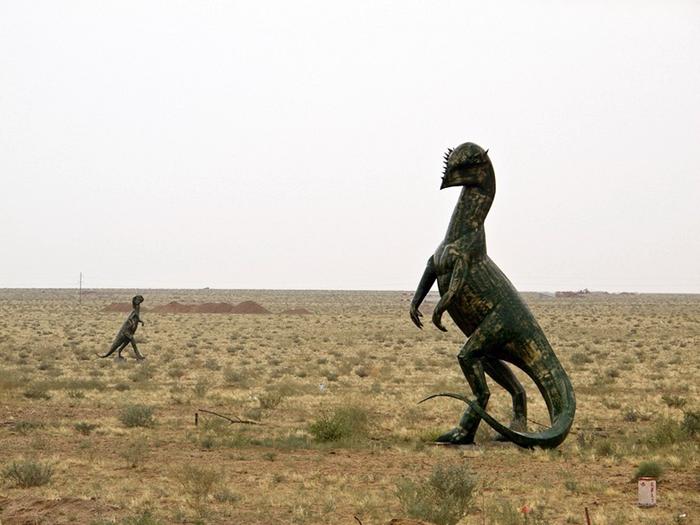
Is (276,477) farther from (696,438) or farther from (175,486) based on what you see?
(696,438)

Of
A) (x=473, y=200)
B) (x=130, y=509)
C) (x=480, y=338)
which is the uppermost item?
(x=473, y=200)

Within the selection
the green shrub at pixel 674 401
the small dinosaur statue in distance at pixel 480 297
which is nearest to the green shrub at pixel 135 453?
the small dinosaur statue in distance at pixel 480 297

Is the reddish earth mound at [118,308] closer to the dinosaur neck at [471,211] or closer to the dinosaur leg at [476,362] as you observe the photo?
the dinosaur leg at [476,362]

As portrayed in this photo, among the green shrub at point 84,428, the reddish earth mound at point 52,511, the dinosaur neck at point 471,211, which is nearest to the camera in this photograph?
the reddish earth mound at point 52,511

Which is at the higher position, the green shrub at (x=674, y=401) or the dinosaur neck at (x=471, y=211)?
the dinosaur neck at (x=471, y=211)

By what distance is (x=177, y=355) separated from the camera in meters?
30.0

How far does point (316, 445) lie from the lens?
13.0 meters

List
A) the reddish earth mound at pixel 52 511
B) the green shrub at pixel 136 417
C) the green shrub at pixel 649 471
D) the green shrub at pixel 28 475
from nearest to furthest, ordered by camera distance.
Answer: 1. the reddish earth mound at pixel 52 511
2. the green shrub at pixel 28 475
3. the green shrub at pixel 649 471
4. the green shrub at pixel 136 417

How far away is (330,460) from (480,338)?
96.1 inches

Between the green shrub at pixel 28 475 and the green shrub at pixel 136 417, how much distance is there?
14.4 ft

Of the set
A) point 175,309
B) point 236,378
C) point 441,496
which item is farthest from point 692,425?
point 175,309

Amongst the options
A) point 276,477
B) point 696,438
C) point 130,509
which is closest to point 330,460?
point 276,477

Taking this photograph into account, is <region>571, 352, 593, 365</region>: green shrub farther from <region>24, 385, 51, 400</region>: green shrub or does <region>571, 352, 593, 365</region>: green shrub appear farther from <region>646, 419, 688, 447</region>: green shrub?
<region>24, 385, 51, 400</region>: green shrub

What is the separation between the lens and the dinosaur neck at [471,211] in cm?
1186
